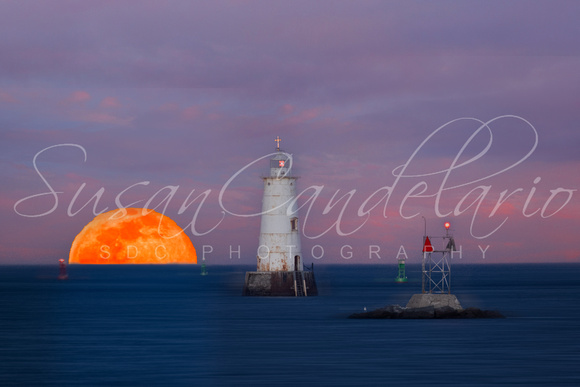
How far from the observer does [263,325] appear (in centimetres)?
5134

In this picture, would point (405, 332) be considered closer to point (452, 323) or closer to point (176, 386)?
point (452, 323)

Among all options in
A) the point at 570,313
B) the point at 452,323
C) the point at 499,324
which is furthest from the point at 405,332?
the point at 570,313

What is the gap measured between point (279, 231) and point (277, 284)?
13.6 ft

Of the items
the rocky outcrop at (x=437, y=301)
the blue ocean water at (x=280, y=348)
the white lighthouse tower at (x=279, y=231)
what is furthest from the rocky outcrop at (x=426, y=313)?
the white lighthouse tower at (x=279, y=231)

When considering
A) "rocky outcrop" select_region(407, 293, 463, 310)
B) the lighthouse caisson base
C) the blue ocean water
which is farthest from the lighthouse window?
"rocky outcrop" select_region(407, 293, 463, 310)

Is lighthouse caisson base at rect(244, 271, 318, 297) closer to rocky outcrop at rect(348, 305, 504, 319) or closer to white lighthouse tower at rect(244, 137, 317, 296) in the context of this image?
white lighthouse tower at rect(244, 137, 317, 296)

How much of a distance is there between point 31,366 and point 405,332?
18471mm

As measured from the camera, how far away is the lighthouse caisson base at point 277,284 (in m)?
66.4

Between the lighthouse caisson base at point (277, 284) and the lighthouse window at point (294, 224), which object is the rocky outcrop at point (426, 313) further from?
the lighthouse caisson base at point (277, 284)

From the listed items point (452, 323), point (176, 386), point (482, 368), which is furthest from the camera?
point (452, 323)

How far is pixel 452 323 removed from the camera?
5012 cm

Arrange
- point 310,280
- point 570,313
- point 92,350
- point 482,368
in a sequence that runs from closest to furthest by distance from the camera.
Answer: point 482,368 < point 92,350 < point 570,313 < point 310,280

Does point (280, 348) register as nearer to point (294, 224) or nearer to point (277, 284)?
point (294, 224)

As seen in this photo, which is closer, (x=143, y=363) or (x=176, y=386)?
(x=176, y=386)
